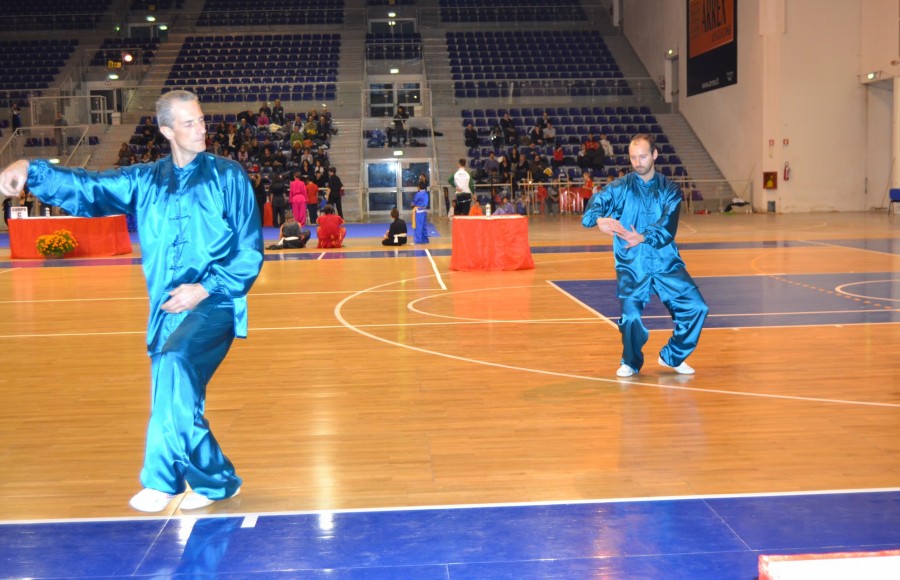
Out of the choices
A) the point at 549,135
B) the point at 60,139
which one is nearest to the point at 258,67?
the point at 60,139

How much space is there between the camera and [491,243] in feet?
48.9

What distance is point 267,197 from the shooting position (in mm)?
28391

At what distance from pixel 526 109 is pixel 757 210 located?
907cm

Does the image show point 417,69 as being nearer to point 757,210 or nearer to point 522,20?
point 522,20

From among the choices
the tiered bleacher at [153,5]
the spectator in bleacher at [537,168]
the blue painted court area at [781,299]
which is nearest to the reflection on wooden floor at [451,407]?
the blue painted court area at [781,299]

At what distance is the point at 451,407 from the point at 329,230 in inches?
533

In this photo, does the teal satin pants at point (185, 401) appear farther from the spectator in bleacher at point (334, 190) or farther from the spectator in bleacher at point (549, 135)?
the spectator in bleacher at point (549, 135)

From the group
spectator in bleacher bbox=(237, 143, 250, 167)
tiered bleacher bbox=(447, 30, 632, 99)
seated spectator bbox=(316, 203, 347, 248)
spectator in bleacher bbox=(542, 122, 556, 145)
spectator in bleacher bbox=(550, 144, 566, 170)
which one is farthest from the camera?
tiered bleacher bbox=(447, 30, 632, 99)

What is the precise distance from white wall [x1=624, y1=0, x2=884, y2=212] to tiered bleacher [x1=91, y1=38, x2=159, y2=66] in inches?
824

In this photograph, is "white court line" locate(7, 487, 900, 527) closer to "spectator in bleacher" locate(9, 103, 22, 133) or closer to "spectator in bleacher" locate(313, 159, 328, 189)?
"spectator in bleacher" locate(313, 159, 328, 189)

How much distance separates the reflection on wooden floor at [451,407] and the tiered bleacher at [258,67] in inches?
879

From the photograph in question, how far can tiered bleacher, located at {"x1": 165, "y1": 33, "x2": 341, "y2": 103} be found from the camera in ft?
110

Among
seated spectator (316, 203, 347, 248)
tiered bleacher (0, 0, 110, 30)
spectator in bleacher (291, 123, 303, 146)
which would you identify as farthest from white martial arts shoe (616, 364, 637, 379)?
tiered bleacher (0, 0, 110, 30)

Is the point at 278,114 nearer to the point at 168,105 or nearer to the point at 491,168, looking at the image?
the point at 491,168
